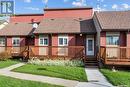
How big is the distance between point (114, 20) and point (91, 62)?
499 cm

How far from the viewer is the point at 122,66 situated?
73.4 feet

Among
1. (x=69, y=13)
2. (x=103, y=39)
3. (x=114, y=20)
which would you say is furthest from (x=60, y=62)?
(x=69, y=13)

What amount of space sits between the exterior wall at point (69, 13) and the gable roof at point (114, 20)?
19.4ft

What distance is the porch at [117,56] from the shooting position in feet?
72.1

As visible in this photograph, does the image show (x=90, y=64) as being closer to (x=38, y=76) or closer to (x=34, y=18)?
(x=38, y=76)

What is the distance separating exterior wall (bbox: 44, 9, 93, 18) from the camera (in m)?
35.9

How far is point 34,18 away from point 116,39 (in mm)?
17034

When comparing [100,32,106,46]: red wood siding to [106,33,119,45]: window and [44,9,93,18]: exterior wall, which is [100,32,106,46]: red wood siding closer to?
[106,33,119,45]: window

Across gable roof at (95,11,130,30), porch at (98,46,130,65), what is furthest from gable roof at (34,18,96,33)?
porch at (98,46,130,65)

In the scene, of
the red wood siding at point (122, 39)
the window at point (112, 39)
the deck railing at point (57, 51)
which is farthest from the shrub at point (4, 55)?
the red wood siding at point (122, 39)

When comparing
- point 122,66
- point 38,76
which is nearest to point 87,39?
point 122,66

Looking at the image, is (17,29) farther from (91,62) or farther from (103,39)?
(103,39)

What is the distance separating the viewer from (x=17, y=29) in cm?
3428

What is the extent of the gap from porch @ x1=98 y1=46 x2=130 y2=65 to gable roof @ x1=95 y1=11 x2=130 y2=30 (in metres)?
2.79
